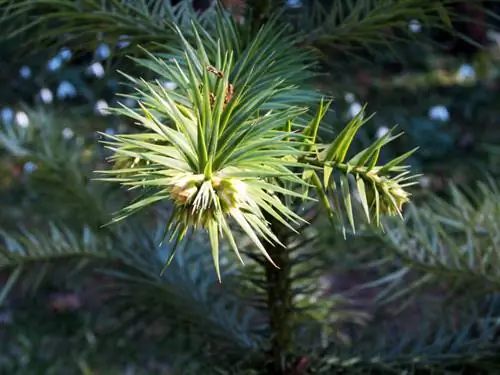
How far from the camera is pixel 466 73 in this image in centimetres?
161

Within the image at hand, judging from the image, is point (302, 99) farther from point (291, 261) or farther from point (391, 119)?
point (391, 119)

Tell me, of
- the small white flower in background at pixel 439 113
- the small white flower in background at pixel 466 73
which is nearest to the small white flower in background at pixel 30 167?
the small white flower in background at pixel 439 113

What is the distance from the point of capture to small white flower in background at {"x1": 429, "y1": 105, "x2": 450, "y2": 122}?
1.33 metres

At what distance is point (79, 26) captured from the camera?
1.32 ft

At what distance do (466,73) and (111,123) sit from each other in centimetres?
100

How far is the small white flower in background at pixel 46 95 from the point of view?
101cm

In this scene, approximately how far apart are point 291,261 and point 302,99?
0.15 metres

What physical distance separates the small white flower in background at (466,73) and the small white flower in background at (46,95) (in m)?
0.91

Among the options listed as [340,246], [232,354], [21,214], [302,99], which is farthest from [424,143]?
[302,99]

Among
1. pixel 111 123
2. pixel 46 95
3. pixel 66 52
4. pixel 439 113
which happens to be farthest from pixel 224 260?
pixel 439 113

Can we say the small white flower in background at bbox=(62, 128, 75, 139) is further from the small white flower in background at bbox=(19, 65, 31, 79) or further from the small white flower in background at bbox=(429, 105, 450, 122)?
the small white flower in background at bbox=(429, 105, 450, 122)

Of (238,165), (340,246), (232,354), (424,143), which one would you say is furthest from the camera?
(424,143)

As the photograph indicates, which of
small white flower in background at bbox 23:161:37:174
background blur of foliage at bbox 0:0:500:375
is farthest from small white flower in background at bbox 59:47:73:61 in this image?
small white flower in background at bbox 23:161:37:174

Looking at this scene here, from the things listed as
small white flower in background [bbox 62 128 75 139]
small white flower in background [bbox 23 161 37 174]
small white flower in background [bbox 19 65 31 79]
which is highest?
small white flower in background [bbox 19 65 31 79]
